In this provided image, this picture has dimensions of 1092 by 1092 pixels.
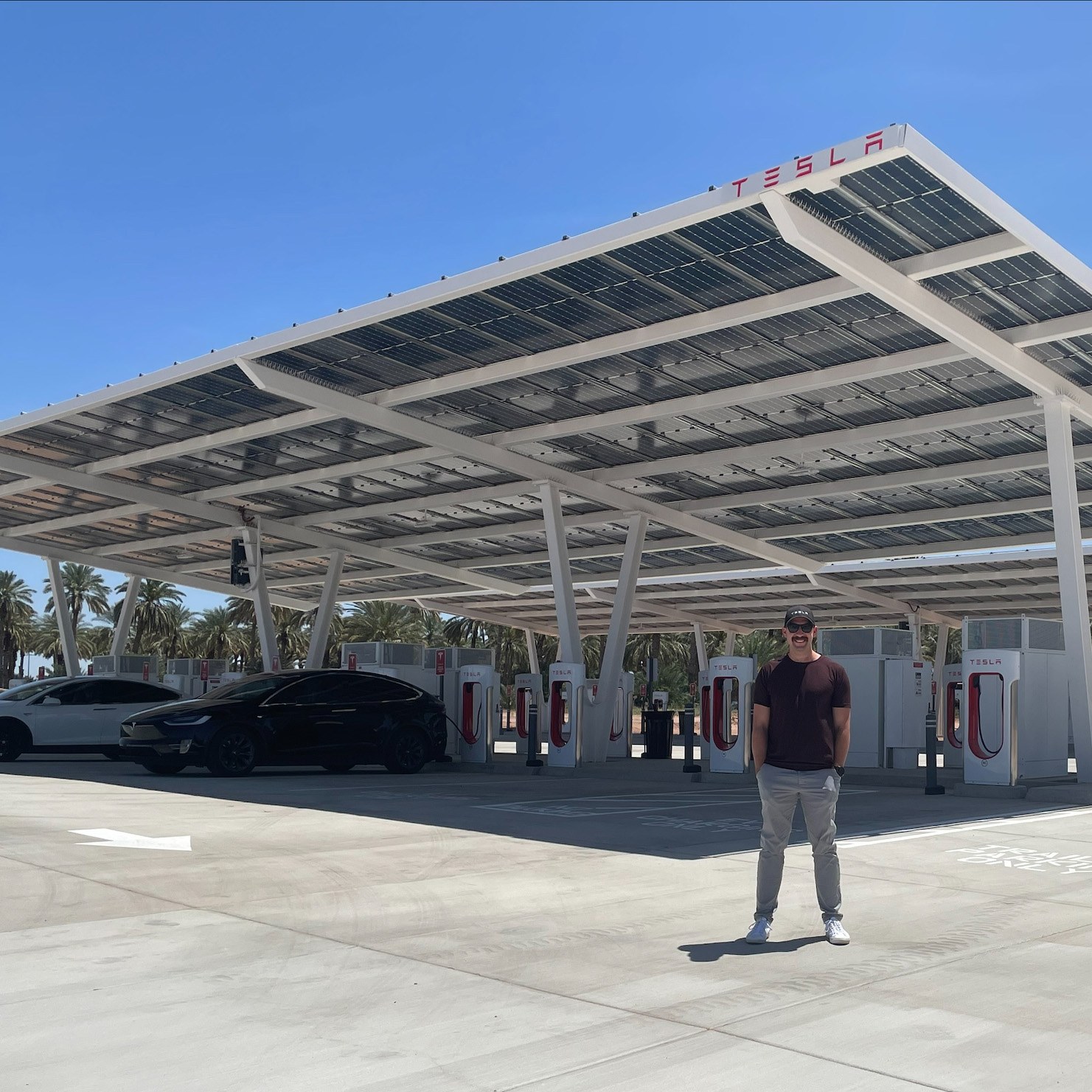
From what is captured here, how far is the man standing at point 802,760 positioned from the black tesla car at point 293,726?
12538mm

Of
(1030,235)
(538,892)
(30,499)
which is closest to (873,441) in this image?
(1030,235)

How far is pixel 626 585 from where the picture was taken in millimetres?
25594

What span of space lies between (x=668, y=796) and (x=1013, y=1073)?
11.8m

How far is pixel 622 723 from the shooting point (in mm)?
28188

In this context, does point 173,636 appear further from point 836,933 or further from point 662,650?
point 836,933

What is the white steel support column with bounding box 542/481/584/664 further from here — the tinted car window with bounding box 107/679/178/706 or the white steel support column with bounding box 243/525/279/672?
the white steel support column with bounding box 243/525/279/672

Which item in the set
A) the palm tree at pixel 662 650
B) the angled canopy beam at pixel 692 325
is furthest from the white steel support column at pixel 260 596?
the palm tree at pixel 662 650

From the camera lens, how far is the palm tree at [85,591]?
7844 cm

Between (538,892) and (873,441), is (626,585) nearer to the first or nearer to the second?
(873,441)

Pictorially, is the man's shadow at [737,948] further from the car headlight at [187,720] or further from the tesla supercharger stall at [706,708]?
the tesla supercharger stall at [706,708]

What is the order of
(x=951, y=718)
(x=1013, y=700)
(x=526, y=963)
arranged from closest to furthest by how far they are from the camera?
1. (x=526, y=963)
2. (x=1013, y=700)
3. (x=951, y=718)

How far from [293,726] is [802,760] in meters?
13.0

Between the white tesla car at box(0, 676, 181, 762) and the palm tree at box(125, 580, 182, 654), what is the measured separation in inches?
2121


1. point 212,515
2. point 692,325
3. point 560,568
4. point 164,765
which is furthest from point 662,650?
point 692,325
